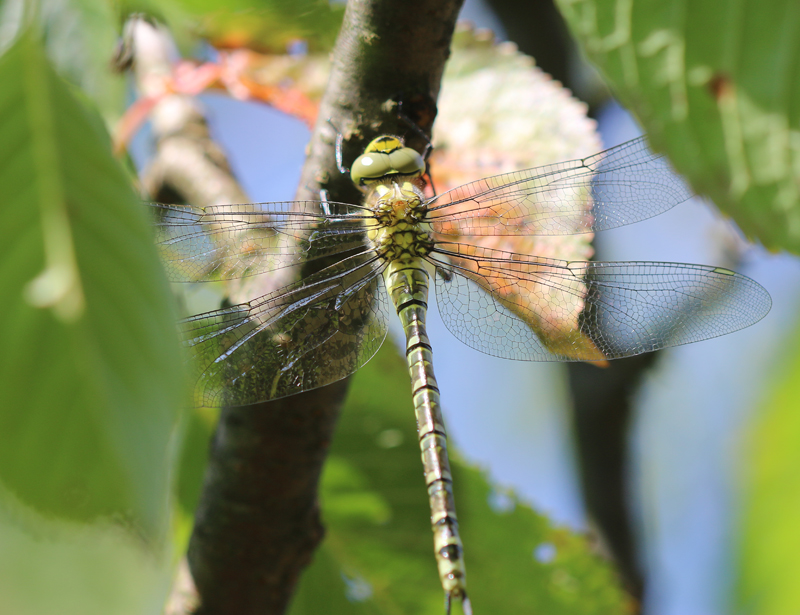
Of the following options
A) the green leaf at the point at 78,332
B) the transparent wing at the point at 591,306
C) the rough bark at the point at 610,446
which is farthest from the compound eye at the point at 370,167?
the rough bark at the point at 610,446

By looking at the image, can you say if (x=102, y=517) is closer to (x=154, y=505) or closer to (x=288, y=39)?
(x=154, y=505)

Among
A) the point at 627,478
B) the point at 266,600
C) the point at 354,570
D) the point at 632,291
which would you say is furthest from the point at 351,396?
the point at 627,478

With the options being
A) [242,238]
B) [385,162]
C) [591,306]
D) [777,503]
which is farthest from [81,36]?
[777,503]

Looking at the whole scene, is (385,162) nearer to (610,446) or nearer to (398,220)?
(398,220)

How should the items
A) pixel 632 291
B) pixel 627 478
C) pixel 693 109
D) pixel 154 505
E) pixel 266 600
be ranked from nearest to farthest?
pixel 154 505
pixel 693 109
pixel 266 600
pixel 632 291
pixel 627 478

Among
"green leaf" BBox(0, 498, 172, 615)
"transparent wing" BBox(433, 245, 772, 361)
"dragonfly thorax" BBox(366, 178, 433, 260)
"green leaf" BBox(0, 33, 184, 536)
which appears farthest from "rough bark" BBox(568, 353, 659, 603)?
"green leaf" BBox(0, 33, 184, 536)

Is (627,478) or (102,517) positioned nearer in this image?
(102,517)

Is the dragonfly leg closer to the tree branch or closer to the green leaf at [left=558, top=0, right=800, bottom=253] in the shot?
the tree branch
